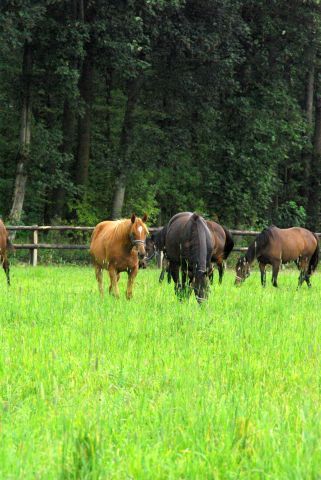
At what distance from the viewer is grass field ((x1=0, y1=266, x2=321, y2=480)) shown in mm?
3113

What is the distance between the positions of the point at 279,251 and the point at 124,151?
13155 millimetres

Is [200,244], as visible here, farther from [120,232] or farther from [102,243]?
[102,243]

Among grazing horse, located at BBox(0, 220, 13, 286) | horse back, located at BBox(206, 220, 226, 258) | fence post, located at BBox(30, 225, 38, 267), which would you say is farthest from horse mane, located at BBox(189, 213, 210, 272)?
fence post, located at BBox(30, 225, 38, 267)

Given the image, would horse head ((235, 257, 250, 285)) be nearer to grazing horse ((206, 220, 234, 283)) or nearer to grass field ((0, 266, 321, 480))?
grazing horse ((206, 220, 234, 283))

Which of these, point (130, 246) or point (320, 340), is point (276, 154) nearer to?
point (130, 246)

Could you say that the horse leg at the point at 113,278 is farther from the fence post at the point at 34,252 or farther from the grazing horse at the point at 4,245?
the fence post at the point at 34,252

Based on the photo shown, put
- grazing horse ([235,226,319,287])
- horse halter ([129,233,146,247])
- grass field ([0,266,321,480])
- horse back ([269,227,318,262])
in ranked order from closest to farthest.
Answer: grass field ([0,266,321,480]), horse halter ([129,233,146,247]), grazing horse ([235,226,319,287]), horse back ([269,227,318,262])

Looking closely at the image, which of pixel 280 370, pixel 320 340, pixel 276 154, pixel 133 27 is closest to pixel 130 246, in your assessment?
pixel 320 340

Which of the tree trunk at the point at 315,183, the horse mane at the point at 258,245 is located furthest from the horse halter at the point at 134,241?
the tree trunk at the point at 315,183

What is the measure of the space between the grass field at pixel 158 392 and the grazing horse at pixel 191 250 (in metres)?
0.55

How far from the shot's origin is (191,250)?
31.0 feet

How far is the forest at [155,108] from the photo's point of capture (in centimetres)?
2400

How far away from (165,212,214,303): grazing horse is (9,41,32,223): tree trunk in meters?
14.3

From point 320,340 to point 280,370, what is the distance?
4.62 ft
